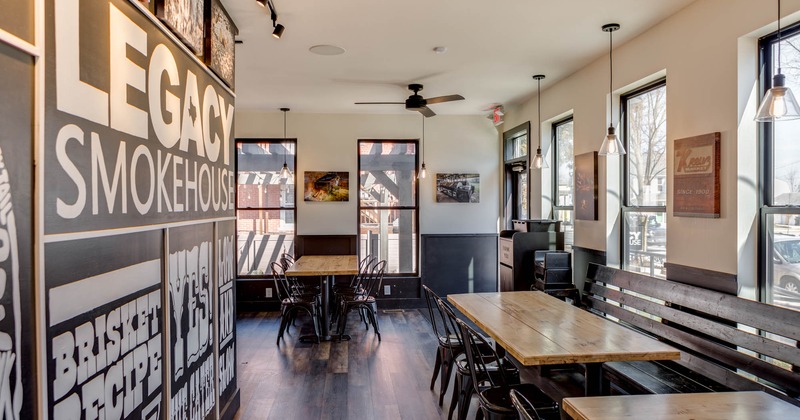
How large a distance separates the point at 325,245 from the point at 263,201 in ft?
3.69

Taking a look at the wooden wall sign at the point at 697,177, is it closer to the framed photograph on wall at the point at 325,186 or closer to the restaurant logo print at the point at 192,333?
the restaurant logo print at the point at 192,333

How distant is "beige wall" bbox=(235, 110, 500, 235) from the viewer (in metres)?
6.92

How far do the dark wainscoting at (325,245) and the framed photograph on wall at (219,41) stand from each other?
3.70 meters

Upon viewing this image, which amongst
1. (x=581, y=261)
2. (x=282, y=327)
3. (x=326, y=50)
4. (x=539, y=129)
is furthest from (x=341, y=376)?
(x=539, y=129)

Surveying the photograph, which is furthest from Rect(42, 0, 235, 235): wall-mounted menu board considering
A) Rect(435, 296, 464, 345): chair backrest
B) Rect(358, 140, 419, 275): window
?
Rect(358, 140, 419, 275): window

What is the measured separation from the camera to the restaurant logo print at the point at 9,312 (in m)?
1.17

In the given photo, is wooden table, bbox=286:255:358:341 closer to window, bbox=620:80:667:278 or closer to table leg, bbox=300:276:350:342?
table leg, bbox=300:276:350:342

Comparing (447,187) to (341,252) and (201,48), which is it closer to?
(341,252)

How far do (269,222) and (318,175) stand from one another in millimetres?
1003

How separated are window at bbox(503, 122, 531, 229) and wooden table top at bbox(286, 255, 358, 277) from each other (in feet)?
7.95

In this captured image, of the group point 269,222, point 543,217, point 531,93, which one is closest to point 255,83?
point 269,222

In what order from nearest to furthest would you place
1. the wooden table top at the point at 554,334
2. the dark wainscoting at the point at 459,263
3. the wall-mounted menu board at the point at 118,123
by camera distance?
the wall-mounted menu board at the point at 118,123
the wooden table top at the point at 554,334
the dark wainscoting at the point at 459,263

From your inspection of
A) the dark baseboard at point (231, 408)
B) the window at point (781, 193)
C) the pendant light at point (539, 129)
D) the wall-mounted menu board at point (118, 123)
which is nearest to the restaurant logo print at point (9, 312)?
the wall-mounted menu board at point (118, 123)

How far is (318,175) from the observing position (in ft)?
22.8
